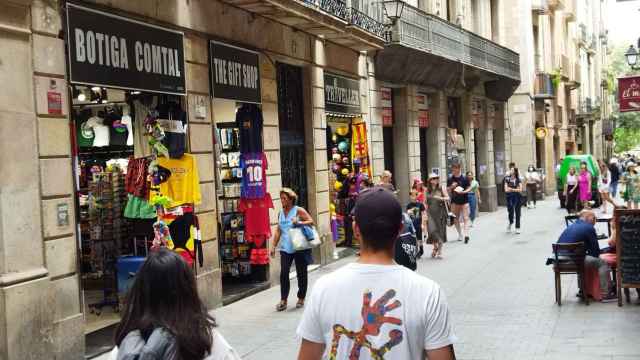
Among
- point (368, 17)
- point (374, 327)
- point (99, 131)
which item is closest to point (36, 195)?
point (99, 131)

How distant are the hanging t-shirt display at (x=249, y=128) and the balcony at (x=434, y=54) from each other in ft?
24.9

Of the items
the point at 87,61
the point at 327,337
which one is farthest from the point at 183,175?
the point at 327,337

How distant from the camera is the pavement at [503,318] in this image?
8.60 metres

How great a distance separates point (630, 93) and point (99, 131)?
9433 millimetres

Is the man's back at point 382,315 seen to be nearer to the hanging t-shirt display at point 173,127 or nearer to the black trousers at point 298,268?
the hanging t-shirt display at point 173,127

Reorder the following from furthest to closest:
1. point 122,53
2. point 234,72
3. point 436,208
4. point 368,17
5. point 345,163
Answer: point 345,163 < point 368,17 < point 436,208 < point 234,72 < point 122,53

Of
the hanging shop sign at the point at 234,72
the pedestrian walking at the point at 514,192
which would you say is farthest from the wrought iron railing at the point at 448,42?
the hanging shop sign at the point at 234,72

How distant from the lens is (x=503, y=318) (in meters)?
10.3

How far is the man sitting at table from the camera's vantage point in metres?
11.0

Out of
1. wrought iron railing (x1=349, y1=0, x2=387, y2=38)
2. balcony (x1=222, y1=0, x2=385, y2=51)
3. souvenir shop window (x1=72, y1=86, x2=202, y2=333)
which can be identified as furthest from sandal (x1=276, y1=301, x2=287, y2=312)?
wrought iron railing (x1=349, y1=0, x2=387, y2=38)

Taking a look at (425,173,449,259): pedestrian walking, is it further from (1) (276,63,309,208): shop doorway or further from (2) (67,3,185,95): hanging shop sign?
(2) (67,3,185,95): hanging shop sign

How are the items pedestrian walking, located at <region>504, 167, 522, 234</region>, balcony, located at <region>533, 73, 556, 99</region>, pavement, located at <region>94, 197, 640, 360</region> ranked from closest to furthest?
pavement, located at <region>94, 197, 640, 360</region>
pedestrian walking, located at <region>504, 167, 522, 234</region>
balcony, located at <region>533, 73, 556, 99</region>

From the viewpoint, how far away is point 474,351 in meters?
8.63

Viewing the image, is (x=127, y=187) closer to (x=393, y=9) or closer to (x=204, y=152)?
(x=204, y=152)
